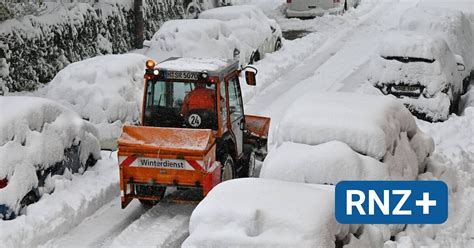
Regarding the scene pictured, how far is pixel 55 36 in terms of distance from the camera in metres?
19.5

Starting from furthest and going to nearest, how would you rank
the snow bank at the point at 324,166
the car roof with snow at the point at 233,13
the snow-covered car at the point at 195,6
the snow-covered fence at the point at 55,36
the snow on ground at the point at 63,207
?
the snow-covered car at the point at 195,6 < the car roof with snow at the point at 233,13 < the snow-covered fence at the point at 55,36 < the snow on ground at the point at 63,207 < the snow bank at the point at 324,166

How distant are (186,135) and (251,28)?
12.4 metres

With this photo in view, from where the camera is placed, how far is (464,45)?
19234 mm

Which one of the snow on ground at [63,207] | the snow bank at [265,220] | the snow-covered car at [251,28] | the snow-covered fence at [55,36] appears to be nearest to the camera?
the snow bank at [265,220]

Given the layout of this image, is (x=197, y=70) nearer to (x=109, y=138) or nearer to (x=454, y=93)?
(x=109, y=138)

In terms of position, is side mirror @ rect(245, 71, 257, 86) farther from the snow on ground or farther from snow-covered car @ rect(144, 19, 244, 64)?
snow-covered car @ rect(144, 19, 244, 64)

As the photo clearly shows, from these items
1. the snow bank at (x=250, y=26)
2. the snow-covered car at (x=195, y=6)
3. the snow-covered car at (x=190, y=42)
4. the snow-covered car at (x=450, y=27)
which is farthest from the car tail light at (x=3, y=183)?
the snow-covered car at (x=195, y=6)

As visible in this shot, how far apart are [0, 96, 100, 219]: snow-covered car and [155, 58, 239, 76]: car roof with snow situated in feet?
5.57

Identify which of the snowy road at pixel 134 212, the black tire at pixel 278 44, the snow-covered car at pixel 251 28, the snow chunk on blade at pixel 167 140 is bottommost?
the black tire at pixel 278 44

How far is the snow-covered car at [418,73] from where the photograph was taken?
617 inches

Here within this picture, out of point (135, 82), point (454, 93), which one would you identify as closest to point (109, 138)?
point (135, 82)

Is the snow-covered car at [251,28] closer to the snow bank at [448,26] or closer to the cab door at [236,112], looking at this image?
the snow bank at [448,26]

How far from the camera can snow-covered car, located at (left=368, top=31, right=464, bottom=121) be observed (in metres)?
15.7

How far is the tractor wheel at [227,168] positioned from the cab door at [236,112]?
0.41 meters
